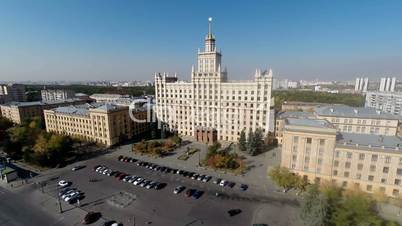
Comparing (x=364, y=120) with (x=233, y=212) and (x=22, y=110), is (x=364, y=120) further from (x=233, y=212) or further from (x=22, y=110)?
(x=22, y=110)

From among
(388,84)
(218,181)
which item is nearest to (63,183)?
(218,181)

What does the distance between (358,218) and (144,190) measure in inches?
1463

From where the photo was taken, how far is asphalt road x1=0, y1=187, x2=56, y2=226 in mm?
33750

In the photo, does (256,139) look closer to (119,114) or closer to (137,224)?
(137,224)

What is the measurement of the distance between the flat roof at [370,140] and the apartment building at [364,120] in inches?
974

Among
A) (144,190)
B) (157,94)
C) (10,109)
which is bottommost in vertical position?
(144,190)

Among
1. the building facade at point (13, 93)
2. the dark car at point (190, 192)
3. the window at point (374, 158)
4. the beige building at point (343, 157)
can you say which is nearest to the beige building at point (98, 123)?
the dark car at point (190, 192)

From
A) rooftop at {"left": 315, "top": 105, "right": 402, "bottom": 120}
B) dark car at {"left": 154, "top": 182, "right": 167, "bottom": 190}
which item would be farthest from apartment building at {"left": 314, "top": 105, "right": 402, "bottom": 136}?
dark car at {"left": 154, "top": 182, "right": 167, "bottom": 190}

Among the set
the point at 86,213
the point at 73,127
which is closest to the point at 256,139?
the point at 86,213

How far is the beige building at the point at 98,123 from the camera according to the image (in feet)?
225

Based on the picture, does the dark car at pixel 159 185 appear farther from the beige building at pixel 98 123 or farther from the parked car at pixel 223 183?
the beige building at pixel 98 123

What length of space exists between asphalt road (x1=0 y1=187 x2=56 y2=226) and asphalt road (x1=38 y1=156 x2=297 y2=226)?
4.92 m

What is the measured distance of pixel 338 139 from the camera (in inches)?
1678

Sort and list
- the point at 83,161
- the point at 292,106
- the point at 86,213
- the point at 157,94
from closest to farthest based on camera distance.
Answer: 1. the point at 86,213
2. the point at 83,161
3. the point at 157,94
4. the point at 292,106
